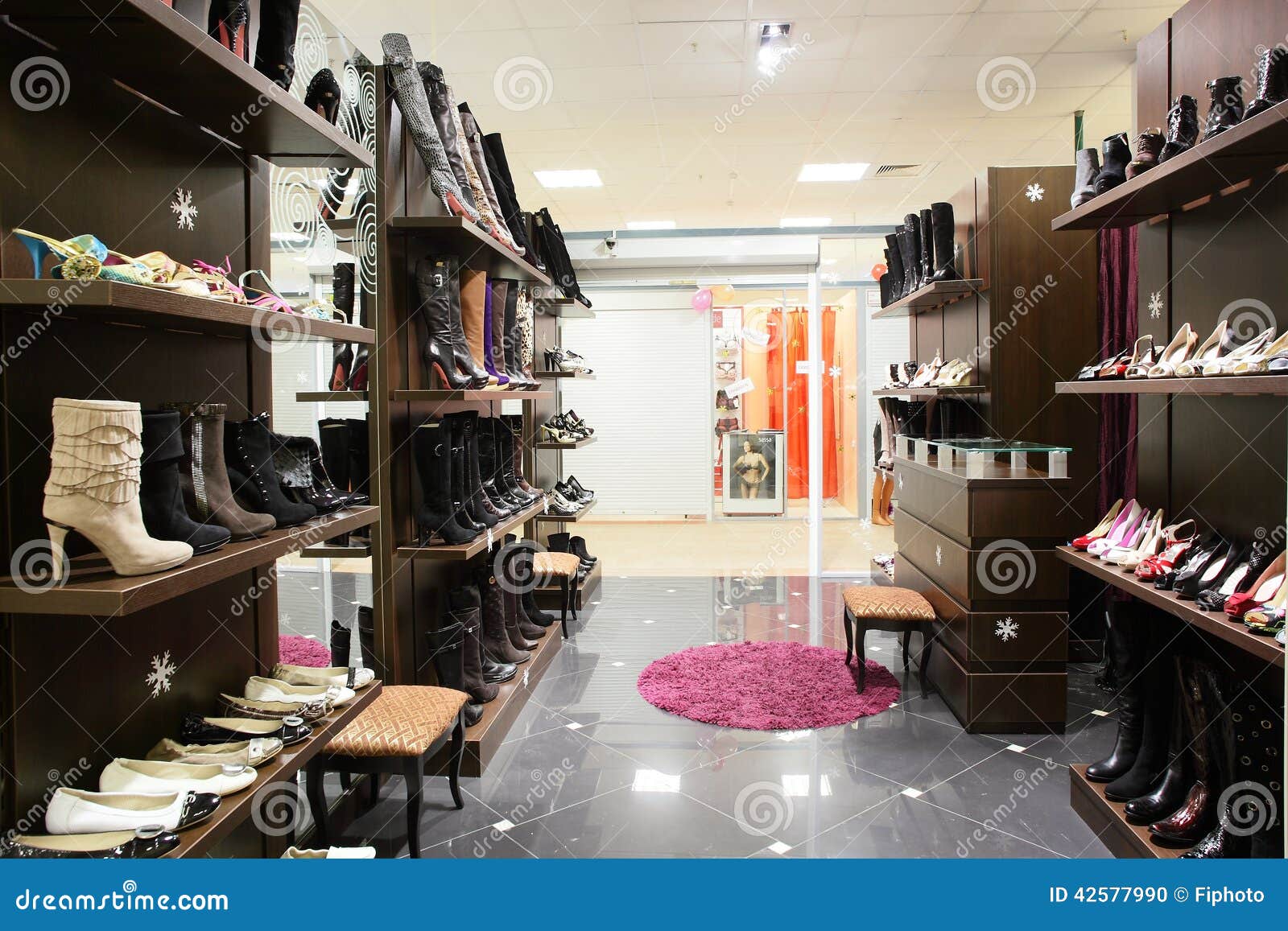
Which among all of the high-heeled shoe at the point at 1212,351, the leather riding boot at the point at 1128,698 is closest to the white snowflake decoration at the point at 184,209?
the high-heeled shoe at the point at 1212,351

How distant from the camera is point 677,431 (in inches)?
412

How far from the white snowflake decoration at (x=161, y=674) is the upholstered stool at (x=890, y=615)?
10.3 feet

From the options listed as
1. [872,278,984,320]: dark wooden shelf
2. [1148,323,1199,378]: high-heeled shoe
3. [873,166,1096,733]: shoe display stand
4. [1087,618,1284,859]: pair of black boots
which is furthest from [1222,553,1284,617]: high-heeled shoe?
[872,278,984,320]: dark wooden shelf

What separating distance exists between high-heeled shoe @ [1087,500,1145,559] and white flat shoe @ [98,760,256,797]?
9.13ft

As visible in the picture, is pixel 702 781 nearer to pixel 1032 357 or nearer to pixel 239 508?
pixel 239 508

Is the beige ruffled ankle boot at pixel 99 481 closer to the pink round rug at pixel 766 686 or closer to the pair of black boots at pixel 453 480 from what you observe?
the pair of black boots at pixel 453 480

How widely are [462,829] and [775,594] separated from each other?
163 inches

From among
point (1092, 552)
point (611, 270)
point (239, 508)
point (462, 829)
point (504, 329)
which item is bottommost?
point (462, 829)

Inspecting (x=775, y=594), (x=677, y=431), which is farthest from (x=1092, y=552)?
(x=677, y=431)

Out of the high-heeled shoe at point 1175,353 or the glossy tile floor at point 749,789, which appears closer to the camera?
the high-heeled shoe at point 1175,353

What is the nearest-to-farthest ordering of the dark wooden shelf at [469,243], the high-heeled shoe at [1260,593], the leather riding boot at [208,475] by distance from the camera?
the leather riding boot at [208,475] < the high-heeled shoe at [1260,593] < the dark wooden shelf at [469,243]

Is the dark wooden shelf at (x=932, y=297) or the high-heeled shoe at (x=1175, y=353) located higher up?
the dark wooden shelf at (x=932, y=297)

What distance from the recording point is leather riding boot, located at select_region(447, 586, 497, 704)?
139 inches

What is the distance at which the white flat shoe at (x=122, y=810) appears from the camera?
149cm
